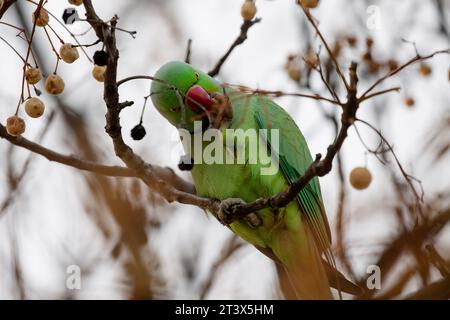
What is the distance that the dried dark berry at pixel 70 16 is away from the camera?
2.70 m

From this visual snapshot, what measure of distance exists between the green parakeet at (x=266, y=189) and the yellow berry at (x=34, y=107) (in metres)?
1.08

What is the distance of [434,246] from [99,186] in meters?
1.59

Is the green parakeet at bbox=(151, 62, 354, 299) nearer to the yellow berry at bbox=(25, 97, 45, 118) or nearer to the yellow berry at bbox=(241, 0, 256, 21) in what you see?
the yellow berry at bbox=(241, 0, 256, 21)

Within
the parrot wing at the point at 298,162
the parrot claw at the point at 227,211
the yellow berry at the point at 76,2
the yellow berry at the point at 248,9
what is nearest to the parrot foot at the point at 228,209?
the parrot claw at the point at 227,211

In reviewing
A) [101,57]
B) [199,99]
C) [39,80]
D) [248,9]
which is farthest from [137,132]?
[248,9]

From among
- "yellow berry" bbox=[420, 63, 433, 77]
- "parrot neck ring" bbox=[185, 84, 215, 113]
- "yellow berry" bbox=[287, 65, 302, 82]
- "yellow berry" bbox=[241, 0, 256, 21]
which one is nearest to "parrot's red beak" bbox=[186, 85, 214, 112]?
"parrot neck ring" bbox=[185, 84, 215, 113]

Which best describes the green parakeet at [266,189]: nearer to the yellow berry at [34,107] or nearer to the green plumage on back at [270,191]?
the green plumage on back at [270,191]

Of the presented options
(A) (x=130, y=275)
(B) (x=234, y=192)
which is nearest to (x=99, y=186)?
(A) (x=130, y=275)

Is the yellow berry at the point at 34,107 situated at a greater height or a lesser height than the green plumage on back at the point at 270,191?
lesser

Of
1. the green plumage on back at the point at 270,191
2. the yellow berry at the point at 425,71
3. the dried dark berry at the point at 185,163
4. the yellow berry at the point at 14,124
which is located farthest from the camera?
the yellow berry at the point at 425,71

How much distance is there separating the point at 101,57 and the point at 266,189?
1.75 metres

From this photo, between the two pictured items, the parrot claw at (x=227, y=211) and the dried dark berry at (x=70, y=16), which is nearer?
the dried dark berry at (x=70, y=16)

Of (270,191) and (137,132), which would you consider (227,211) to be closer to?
(270,191)
